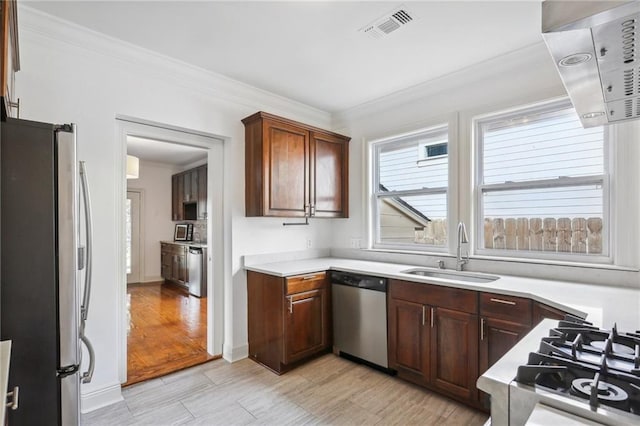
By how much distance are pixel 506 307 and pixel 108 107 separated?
10.2 feet

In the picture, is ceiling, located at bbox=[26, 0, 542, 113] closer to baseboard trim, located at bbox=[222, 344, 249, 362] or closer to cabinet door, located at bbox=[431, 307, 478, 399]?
cabinet door, located at bbox=[431, 307, 478, 399]

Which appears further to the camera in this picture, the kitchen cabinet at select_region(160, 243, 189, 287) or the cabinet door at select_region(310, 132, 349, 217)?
the kitchen cabinet at select_region(160, 243, 189, 287)

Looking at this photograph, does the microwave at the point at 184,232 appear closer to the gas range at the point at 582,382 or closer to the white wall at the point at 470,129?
the white wall at the point at 470,129

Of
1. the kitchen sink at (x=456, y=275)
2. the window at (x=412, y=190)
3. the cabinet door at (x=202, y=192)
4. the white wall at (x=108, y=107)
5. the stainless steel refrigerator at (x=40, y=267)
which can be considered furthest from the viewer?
the cabinet door at (x=202, y=192)

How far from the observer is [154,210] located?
6797 millimetres

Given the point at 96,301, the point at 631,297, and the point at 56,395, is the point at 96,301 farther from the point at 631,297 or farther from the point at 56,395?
the point at 631,297

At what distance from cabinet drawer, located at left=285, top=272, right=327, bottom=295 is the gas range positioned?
203 centimetres

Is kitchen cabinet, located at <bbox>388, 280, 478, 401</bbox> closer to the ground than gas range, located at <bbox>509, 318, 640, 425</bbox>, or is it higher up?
closer to the ground

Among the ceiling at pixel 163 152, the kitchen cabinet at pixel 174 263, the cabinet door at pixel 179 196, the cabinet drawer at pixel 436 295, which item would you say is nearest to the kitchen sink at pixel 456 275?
the cabinet drawer at pixel 436 295

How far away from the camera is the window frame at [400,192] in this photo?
3.02 metres

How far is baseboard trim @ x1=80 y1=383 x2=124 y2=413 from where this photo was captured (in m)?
2.22

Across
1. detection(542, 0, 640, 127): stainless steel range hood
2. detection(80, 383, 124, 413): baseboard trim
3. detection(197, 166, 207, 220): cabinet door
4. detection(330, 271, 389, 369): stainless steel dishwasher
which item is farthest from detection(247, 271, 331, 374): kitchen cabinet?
detection(197, 166, 207, 220): cabinet door

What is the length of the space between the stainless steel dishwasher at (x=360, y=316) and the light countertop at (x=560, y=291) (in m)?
0.11

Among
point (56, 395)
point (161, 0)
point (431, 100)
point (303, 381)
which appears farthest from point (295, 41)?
point (303, 381)
